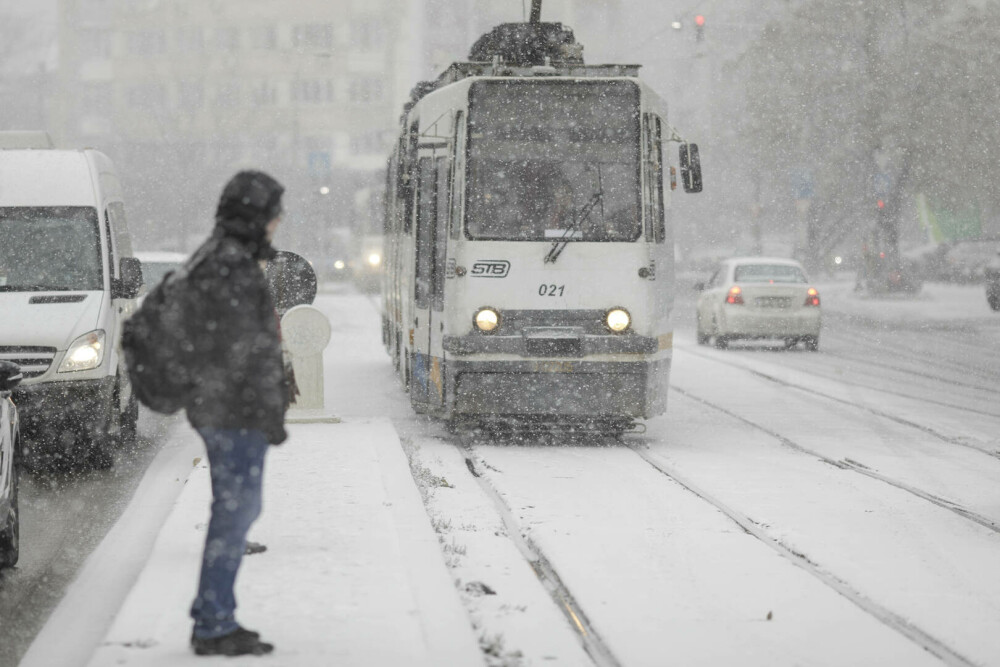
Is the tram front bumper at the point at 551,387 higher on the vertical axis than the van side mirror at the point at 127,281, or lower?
lower

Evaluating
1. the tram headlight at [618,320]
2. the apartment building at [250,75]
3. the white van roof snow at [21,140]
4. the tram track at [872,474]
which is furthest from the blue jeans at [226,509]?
the apartment building at [250,75]

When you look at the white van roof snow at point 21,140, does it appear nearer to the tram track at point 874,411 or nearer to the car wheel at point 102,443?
the car wheel at point 102,443

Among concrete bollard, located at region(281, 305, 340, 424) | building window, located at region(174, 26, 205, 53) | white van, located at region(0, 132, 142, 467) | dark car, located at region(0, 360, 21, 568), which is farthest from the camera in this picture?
building window, located at region(174, 26, 205, 53)

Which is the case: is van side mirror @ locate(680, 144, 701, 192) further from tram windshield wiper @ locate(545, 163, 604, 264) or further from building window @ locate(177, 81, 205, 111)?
building window @ locate(177, 81, 205, 111)

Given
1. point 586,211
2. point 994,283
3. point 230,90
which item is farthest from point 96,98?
point 586,211

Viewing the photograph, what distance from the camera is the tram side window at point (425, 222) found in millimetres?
12844

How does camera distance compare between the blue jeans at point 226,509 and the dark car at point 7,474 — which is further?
the dark car at point 7,474

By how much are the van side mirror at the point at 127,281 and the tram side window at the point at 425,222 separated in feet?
7.68

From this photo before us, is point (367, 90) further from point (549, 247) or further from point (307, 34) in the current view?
point (549, 247)

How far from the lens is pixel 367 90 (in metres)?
94.9

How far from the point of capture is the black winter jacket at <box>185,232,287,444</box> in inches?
201

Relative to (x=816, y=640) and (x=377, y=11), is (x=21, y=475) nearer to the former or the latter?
(x=816, y=640)

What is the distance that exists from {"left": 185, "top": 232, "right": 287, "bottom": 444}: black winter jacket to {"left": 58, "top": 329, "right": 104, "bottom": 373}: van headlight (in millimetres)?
6194

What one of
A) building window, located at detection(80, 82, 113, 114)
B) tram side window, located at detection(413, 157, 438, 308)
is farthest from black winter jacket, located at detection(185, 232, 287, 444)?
building window, located at detection(80, 82, 113, 114)
